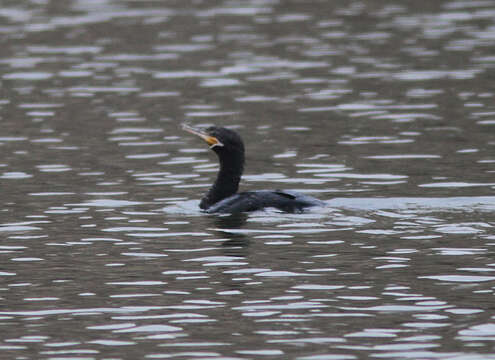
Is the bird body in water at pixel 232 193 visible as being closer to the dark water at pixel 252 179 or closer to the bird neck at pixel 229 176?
the bird neck at pixel 229 176

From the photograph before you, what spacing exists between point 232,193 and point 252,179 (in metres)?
2.23

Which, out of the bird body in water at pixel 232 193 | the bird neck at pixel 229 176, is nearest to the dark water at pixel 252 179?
A: the bird body in water at pixel 232 193

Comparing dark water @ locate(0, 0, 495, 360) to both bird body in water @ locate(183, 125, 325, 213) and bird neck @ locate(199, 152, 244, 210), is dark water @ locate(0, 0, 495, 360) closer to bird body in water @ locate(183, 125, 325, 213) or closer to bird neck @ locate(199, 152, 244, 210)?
bird body in water @ locate(183, 125, 325, 213)

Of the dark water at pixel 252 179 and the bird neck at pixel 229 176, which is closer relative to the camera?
the dark water at pixel 252 179

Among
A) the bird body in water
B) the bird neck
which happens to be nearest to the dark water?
the bird body in water

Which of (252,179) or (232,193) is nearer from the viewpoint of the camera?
(232,193)

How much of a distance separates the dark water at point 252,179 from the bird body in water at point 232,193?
0.20 metres

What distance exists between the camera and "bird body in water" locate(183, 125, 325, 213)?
17.9 meters

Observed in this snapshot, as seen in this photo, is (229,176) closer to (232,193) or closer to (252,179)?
(232,193)

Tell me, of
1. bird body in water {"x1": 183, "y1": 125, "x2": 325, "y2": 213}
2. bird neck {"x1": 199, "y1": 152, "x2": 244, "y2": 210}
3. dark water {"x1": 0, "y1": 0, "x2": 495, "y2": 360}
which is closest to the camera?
dark water {"x1": 0, "y1": 0, "x2": 495, "y2": 360}

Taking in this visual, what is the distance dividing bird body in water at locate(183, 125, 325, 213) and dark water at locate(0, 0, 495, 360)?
20cm

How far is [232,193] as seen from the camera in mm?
19266

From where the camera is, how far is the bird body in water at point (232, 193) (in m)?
17.9

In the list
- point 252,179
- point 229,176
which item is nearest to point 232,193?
point 229,176
